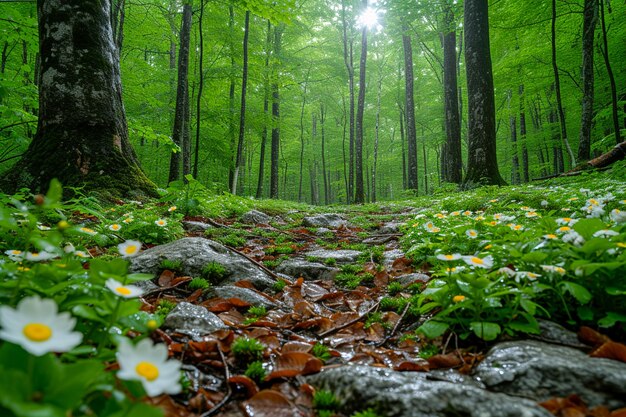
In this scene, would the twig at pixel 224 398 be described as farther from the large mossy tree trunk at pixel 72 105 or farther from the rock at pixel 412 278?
the large mossy tree trunk at pixel 72 105

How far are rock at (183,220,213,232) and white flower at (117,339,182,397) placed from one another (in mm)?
3452

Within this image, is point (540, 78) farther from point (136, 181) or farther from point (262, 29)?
point (136, 181)

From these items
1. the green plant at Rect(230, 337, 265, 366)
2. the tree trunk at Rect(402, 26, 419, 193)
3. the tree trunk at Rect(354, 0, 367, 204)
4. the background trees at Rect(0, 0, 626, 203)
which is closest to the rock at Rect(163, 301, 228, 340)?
the green plant at Rect(230, 337, 265, 366)

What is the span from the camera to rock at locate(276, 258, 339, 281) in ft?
9.92

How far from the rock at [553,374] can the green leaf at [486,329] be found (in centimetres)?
7

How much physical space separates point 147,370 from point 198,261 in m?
2.01

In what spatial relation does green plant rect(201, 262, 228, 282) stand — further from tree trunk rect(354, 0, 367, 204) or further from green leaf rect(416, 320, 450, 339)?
tree trunk rect(354, 0, 367, 204)

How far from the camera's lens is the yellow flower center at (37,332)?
663mm

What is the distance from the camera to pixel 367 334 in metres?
1.90

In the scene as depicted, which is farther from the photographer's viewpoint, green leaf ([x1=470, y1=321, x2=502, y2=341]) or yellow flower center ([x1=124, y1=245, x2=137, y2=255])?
green leaf ([x1=470, y1=321, x2=502, y2=341])

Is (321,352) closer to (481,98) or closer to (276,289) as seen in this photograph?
(276,289)

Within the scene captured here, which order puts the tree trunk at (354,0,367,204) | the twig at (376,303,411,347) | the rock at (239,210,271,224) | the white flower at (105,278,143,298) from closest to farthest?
the white flower at (105,278,143,298)
the twig at (376,303,411,347)
the rock at (239,210,271,224)
the tree trunk at (354,0,367,204)

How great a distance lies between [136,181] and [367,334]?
14.1ft

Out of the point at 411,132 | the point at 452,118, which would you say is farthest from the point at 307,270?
the point at 411,132
